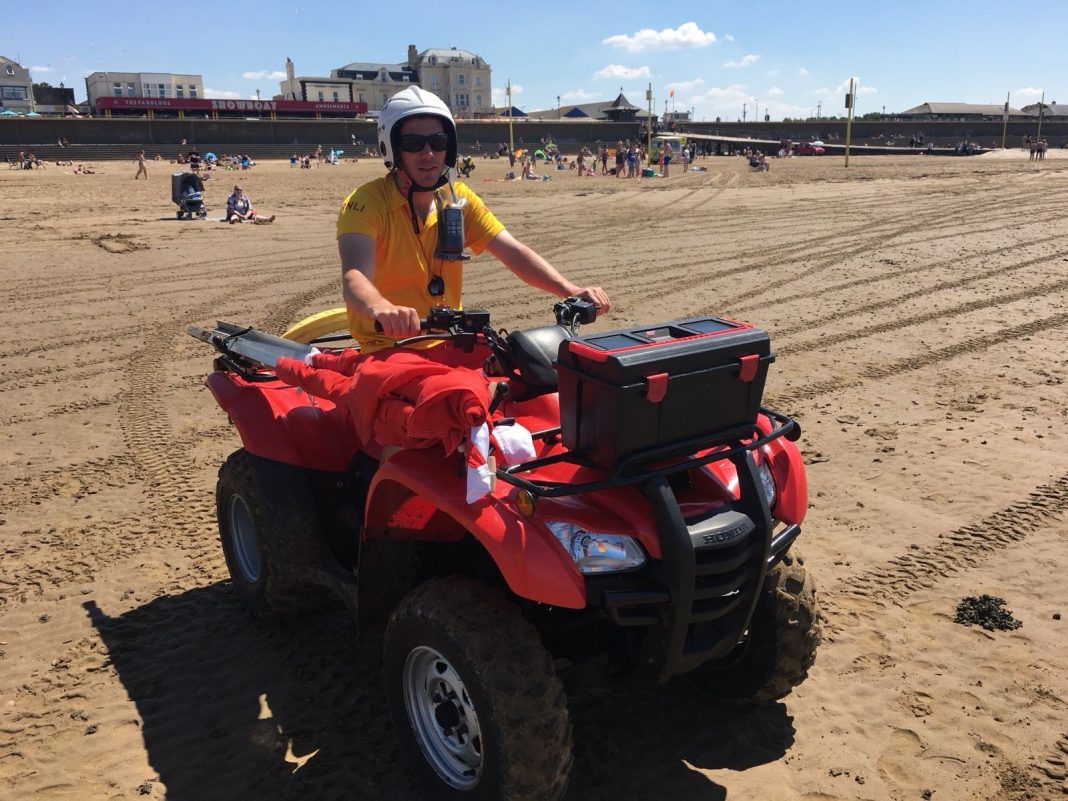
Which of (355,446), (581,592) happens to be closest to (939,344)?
(355,446)

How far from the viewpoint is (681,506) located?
8.06 ft

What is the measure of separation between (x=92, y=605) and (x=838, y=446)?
16.0 ft

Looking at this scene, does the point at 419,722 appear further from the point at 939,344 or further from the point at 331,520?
the point at 939,344

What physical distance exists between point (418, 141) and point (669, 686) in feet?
7.92

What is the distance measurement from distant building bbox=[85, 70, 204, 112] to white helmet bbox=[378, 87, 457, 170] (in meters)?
104

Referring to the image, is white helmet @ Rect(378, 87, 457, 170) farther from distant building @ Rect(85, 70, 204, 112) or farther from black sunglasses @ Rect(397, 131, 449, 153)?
distant building @ Rect(85, 70, 204, 112)

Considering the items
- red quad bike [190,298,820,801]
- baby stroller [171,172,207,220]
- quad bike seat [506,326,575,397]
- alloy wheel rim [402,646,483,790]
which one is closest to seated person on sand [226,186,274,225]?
baby stroller [171,172,207,220]

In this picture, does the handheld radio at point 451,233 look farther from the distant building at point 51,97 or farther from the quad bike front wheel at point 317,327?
the distant building at point 51,97

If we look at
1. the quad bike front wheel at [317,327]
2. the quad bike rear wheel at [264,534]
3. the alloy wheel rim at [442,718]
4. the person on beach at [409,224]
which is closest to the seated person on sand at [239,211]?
the quad bike front wheel at [317,327]

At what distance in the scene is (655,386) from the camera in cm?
221

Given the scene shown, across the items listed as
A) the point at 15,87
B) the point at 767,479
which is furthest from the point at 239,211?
the point at 15,87

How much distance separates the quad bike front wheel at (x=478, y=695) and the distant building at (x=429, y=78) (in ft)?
363

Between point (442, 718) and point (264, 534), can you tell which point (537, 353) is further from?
point (264, 534)

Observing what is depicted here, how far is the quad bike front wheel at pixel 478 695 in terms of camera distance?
7.62ft
